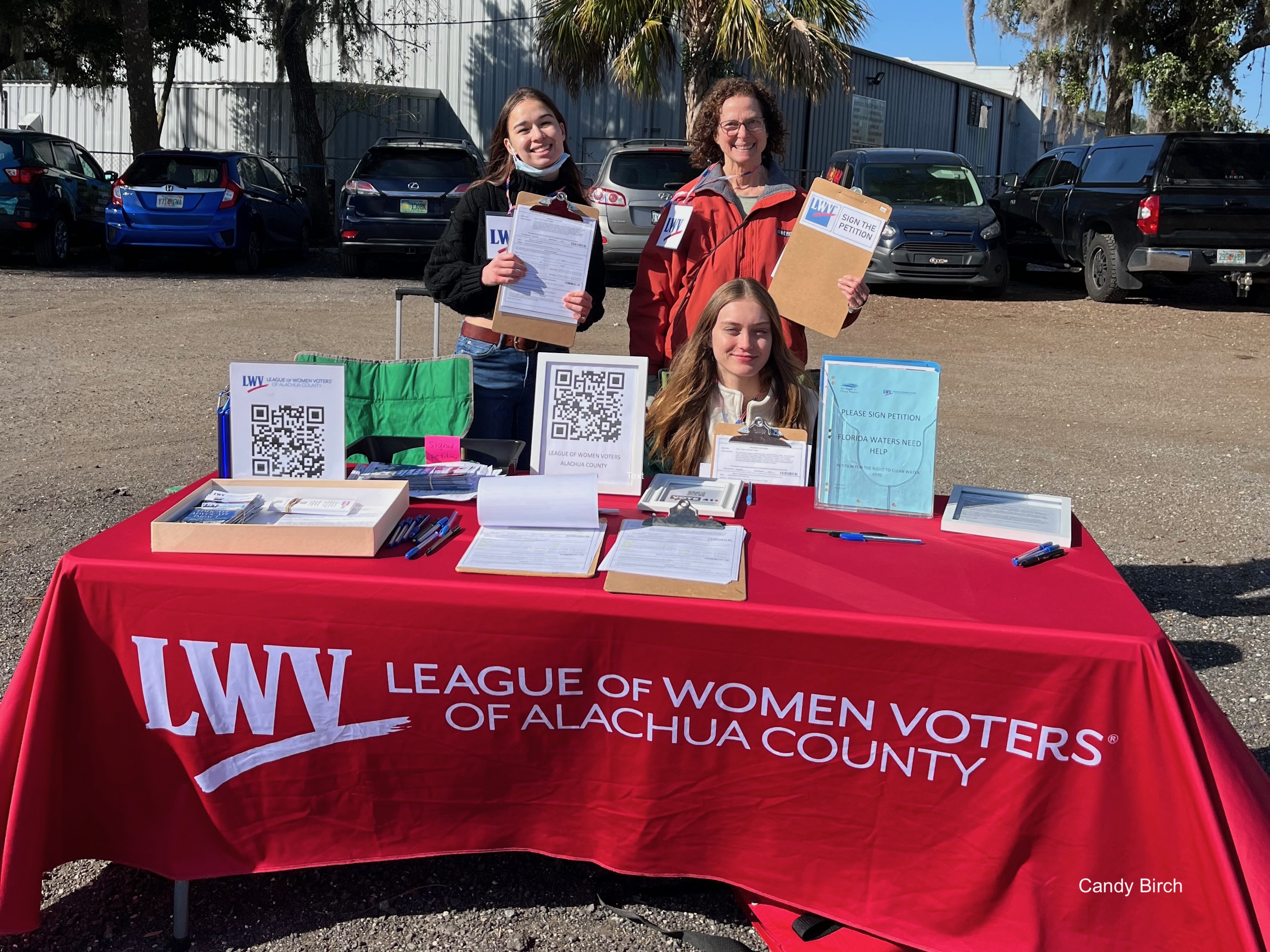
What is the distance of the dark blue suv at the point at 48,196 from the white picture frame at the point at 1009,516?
526 inches

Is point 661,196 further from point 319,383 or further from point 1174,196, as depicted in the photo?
point 319,383

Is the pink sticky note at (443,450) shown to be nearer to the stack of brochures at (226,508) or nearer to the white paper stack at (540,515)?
the white paper stack at (540,515)

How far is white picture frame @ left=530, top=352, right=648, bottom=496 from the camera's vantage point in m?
2.97

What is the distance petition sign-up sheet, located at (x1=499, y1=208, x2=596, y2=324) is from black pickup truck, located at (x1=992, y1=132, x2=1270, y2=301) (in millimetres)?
10307

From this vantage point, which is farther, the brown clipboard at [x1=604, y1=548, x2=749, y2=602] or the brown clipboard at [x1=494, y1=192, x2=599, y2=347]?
the brown clipboard at [x1=494, y1=192, x2=599, y2=347]

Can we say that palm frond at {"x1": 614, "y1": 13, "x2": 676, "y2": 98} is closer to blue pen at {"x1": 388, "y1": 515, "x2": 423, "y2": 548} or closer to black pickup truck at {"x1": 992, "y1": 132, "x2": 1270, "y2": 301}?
black pickup truck at {"x1": 992, "y1": 132, "x2": 1270, "y2": 301}

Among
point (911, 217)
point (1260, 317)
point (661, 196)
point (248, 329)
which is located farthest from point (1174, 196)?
point (248, 329)

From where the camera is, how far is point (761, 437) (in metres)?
3.16

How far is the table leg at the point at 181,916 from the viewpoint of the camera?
2488mm

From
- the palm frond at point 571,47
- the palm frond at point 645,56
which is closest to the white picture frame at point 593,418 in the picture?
the palm frond at point 645,56

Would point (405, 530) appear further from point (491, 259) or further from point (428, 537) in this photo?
point (491, 259)

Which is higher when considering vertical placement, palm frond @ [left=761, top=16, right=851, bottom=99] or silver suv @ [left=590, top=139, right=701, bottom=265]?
palm frond @ [left=761, top=16, right=851, bottom=99]

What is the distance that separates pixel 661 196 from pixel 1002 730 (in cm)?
1035

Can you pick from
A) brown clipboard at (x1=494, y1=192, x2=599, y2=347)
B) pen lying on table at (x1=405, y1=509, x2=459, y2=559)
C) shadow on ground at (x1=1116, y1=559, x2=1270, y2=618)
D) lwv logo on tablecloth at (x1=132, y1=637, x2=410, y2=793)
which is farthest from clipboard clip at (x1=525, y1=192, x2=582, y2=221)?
shadow on ground at (x1=1116, y1=559, x2=1270, y2=618)
